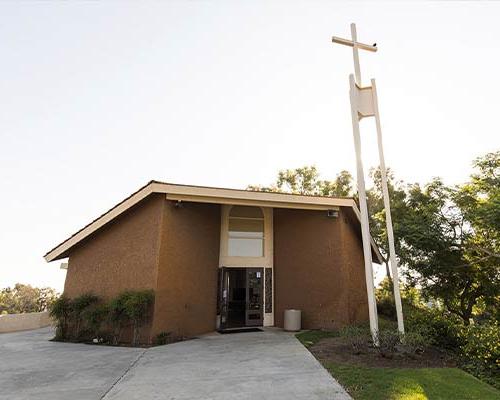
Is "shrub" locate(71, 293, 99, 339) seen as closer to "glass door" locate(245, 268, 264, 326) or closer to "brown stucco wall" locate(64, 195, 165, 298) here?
"brown stucco wall" locate(64, 195, 165, 298)

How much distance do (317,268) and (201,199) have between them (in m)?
5.44

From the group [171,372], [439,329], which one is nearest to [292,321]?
[439,329]

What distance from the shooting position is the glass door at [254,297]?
13.4 metres

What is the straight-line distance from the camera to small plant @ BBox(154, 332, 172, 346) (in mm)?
10031

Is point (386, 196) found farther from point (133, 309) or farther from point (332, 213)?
point (133, 309)

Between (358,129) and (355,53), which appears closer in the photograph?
(358,129)

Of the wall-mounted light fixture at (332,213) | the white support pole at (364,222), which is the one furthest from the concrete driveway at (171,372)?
the wall-mounted light fixture at (332,213)

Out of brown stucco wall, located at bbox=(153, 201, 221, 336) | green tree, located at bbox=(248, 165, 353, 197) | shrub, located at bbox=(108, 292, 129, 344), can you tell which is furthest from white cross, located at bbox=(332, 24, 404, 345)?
green tree, located at bbox=(248, 165, 353, 197)

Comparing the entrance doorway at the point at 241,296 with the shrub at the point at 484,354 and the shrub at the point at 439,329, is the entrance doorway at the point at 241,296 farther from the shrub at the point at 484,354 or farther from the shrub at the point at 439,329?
the shrub at the point at 484,354

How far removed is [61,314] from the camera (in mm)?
11102

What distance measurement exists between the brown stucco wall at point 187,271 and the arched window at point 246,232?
0.78 metres

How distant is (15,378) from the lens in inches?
260

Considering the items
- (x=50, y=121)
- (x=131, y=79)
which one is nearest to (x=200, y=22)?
(x=131, y=79)

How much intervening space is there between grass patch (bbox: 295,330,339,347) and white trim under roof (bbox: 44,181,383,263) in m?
4.60
